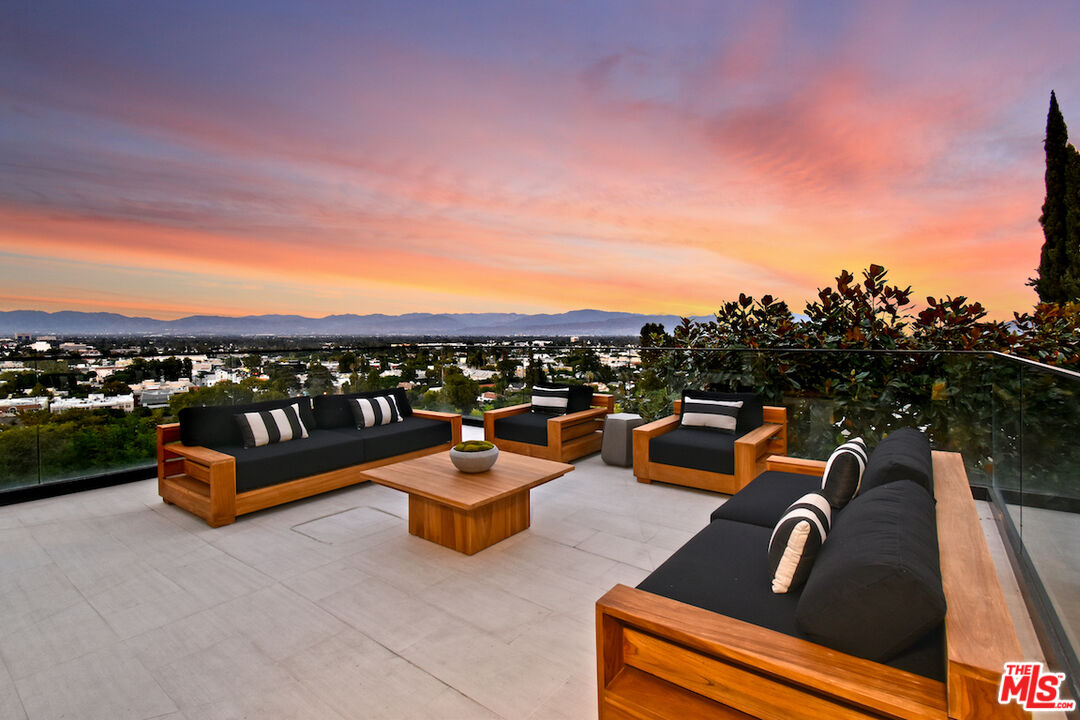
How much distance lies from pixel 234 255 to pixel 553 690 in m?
8.19

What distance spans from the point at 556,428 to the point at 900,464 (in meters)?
3.35

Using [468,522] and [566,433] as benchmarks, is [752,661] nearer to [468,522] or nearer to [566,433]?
[468,522]

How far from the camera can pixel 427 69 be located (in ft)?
19.2

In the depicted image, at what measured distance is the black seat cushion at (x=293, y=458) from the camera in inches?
142

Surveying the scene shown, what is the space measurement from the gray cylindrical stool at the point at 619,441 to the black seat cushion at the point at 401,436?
1.62 m

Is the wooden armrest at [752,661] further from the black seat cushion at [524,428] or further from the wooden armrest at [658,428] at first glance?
the black seat cushion at [524,428]

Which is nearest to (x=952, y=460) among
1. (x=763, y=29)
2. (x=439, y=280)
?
(x=763, y=29)

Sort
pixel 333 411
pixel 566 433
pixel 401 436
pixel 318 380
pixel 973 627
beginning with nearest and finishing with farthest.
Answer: pixel 973 627
pixel 401 436
pixel 333 411
pixel 566 433
pixel 318 380

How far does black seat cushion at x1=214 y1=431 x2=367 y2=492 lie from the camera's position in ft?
11.8

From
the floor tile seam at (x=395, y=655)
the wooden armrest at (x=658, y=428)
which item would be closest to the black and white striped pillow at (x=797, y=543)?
the floor tile seam at (x=395, y=655)

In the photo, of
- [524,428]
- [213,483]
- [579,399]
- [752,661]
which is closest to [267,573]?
[213,483]

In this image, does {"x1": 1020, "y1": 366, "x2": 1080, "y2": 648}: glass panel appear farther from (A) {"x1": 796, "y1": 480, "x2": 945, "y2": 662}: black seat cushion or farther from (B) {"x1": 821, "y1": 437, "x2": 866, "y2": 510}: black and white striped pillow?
(A) {"x1": 796, "y1": 480, "x2": 945, "y2": 662}: black seat cushion

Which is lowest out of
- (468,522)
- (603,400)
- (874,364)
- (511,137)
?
(468,522)

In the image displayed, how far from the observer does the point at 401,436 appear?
4672mm
